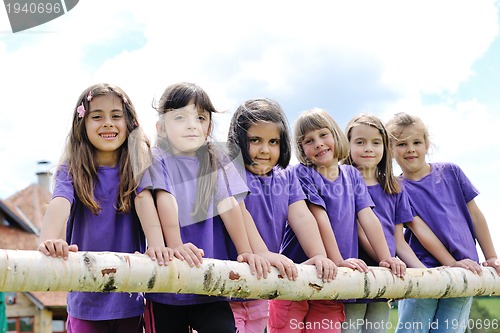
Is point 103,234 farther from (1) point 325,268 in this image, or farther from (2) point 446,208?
(2) point 446,208

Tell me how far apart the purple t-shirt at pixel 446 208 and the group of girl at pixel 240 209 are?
16mm

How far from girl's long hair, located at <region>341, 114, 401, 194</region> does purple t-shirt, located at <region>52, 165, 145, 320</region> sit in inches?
77.8

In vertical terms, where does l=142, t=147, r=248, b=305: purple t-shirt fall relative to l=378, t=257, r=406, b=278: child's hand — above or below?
above

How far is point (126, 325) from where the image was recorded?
3.83 m

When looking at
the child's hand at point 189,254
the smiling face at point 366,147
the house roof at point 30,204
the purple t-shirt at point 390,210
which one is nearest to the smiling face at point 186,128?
the child's hand at point 189,254

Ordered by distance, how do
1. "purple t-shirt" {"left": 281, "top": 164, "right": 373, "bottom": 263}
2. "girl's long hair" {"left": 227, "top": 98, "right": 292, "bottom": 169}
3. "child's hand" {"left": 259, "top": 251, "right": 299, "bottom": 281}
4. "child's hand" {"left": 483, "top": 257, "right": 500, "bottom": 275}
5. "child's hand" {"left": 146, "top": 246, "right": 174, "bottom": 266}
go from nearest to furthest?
"child's hand" {"left": 146, "top": 246, "right": 174, "bottom": 266}, "child's hand" {"left": 259, "top": 251, "right": 299, "bottom": 281}, "girl's long hair" {"left": 227, "top": 98, "right": 292, "bottom": 169}, "purple t-shirt" {"left": 281, "top": 164, "right": 373, "bottom": 263}, "child's hand" {"left": 483, "top": 257, "right": 500, "bottom": 275}

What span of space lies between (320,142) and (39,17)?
2042 millimetres

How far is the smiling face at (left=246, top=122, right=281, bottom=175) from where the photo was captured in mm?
4344

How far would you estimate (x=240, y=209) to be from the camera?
3.99 m

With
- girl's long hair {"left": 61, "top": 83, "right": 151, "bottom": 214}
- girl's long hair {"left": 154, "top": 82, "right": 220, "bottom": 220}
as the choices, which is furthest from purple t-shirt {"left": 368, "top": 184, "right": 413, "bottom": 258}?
girl's long hair {"left": 61, "top": 83, "right": 151, "bottom": 214}

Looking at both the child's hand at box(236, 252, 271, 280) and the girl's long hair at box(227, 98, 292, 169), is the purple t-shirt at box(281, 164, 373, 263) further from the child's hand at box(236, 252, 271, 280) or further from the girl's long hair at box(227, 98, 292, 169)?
the child's hand at box(236, 252, 271, 280)

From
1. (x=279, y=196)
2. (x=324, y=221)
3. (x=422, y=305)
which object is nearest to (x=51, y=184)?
(x=279, y=196)

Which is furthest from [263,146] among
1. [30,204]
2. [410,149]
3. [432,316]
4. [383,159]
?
[30,204]

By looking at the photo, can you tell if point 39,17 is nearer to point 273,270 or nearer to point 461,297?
point 273,270
